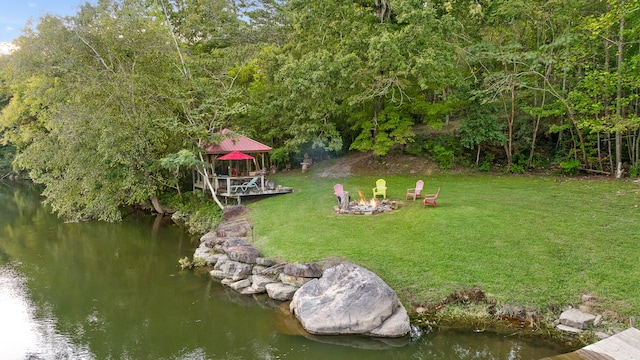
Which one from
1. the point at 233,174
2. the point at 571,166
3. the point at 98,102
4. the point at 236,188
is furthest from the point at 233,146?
the point at 571,166

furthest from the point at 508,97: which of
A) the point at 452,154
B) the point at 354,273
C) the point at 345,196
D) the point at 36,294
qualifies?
the point at 36,294

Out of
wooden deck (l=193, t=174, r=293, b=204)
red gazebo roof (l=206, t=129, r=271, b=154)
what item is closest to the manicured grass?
wooden deck (l=193, t=174, r=293, b=204)

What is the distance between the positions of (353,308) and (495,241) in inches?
159

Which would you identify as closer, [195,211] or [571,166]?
[571,166]

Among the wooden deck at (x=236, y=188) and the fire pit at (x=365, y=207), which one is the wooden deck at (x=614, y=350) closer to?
the fire pit at (x=365, y=207)

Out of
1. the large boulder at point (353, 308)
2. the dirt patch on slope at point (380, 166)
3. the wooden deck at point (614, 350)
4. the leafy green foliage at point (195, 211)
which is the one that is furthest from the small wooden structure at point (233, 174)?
the wooden deck at point (614, 350)

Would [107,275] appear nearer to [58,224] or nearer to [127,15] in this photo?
[58,224]

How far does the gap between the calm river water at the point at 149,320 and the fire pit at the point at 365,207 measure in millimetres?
4614

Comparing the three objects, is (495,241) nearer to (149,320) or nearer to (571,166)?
(149,320)

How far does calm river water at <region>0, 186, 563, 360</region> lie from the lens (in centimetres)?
639

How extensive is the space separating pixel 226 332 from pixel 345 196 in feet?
20.5

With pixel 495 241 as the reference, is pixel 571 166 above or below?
above

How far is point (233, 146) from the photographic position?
17.0 meters

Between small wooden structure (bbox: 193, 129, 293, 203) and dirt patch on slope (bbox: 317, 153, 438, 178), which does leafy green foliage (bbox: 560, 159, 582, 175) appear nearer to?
dirt patch on slope (bbox: 317, 153, 438, 178)
